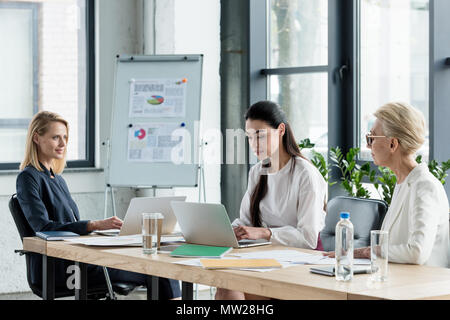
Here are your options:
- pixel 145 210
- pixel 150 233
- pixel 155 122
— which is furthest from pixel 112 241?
pixel 155 122

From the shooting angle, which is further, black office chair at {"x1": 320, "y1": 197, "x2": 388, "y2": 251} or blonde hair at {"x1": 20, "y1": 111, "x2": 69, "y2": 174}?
blonde hair at {"x1": 20, "y1": 111, "x2": 69, "y2": 174}

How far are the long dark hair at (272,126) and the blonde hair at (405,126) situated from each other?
0.70 m

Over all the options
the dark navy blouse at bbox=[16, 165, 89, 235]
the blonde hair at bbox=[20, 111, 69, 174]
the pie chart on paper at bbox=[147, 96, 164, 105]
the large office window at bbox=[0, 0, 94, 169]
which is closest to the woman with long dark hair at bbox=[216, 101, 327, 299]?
the dark navy blouse at bbox=[16, 165, 89, 235]

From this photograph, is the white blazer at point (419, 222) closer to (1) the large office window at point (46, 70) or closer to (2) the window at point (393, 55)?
(2) the window at point (393, 55)

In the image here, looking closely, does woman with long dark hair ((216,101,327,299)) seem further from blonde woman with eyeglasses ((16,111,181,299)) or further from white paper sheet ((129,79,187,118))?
white paper sheet ((129,79,187,118))

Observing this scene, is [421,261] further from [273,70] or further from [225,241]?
[273,70]

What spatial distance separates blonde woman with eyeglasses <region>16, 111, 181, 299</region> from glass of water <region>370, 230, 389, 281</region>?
135 centimetres

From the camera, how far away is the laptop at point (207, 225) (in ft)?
8.79

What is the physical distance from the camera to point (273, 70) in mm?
5219

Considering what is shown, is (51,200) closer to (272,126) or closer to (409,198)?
(272,126)

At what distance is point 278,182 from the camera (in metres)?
3.27

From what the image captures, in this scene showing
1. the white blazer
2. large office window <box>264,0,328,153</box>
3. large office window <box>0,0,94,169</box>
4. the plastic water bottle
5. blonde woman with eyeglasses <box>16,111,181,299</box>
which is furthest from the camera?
large office window <box>0,0,94,169</box>

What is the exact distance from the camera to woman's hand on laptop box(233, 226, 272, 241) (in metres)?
2.87
